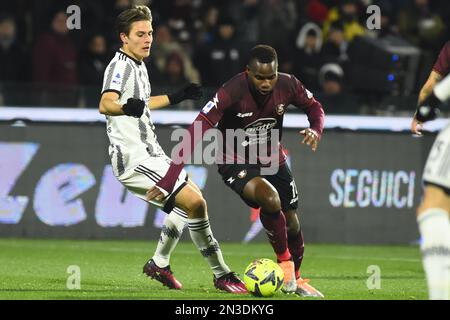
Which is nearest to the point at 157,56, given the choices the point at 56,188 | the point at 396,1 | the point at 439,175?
the point at 56,188

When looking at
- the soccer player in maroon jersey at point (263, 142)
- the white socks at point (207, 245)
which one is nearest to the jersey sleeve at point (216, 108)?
the soccer player in maroon jersey at point (263, 142)

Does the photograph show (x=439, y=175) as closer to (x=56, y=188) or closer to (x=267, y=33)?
(x=56, y=188)

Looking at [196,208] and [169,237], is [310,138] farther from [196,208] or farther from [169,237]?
[169,237]

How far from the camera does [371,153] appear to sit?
560 inches

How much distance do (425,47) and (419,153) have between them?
10.0ft

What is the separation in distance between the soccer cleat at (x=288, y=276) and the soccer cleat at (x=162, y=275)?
994 mm

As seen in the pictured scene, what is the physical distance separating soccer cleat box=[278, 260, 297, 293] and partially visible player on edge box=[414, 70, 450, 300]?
2.03 meters

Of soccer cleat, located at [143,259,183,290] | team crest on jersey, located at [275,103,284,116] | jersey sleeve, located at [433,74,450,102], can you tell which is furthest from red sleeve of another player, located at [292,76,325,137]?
jersey sleeve, located at [433,74,450,102]

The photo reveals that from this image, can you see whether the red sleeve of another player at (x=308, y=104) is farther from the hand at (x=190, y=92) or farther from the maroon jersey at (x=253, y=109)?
the hand at (x=190, y=92)

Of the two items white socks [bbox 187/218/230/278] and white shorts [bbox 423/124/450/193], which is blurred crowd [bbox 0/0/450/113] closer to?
white socks [bbox 187/218/230/278]

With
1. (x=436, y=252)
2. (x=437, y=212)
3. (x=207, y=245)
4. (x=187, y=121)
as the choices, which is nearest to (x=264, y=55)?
(x=207, y=245)

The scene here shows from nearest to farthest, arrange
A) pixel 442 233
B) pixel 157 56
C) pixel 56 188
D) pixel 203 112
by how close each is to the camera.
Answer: pixel 442 233 → pixel 203 112 → pixel 56 188 → pixel 157 56

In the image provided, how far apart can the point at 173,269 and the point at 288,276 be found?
8.17 ft
